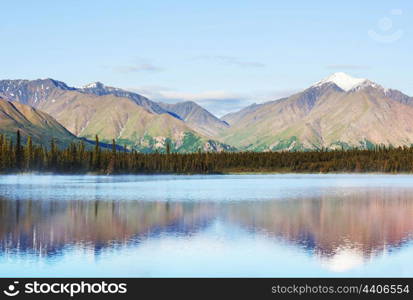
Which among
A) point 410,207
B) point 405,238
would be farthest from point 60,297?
point 410,207

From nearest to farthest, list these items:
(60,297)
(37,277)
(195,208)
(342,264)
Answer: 1. (60,297)
2. (37,277)
3. (342,264)
4. (195,208)

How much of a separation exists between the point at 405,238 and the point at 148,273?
991 inches

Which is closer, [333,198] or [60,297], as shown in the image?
[60,297]

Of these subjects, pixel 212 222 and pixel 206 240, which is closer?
pixel 206 240

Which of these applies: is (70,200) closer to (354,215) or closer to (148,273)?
(354,215)

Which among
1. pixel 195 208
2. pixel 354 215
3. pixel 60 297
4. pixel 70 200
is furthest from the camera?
pixel 70 200

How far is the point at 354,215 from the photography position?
68.6 meters

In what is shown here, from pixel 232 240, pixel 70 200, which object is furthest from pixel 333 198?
pixel 232 240

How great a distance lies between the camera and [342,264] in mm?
39875

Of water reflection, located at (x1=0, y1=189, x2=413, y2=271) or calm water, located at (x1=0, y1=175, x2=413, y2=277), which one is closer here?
calm water, located at (x1=0, y1=175, x2=413, y2=277)

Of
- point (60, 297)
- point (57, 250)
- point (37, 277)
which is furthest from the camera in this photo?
point (57, 250)

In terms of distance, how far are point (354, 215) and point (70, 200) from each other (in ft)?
145

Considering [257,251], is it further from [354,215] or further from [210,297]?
[354,215]

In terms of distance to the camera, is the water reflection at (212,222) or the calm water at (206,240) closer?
the calm water at (206,240)
